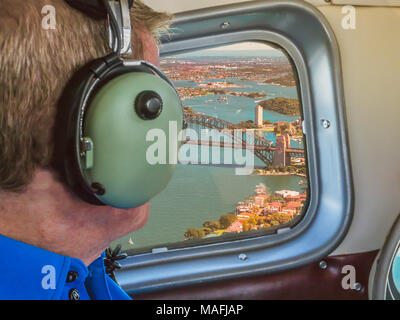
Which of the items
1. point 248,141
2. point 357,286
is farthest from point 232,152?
point 357,286

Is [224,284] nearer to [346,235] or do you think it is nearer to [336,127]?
[346,235]

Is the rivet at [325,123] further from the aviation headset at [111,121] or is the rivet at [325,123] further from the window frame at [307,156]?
the aviation headset at [111,121]

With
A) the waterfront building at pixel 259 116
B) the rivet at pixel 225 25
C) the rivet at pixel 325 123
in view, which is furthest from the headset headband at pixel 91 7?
the rivet at pixel 325 123

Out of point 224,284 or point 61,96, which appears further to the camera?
point 224,284

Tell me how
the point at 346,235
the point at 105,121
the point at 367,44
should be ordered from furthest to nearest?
the point at 346,235 < the point at 367,44 < the point at 105,121

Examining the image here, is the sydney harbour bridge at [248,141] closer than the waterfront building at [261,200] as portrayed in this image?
Yes

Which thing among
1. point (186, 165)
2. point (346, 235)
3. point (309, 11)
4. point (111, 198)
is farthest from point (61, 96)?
point (346, 235)

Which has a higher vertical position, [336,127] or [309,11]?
[309,11]
